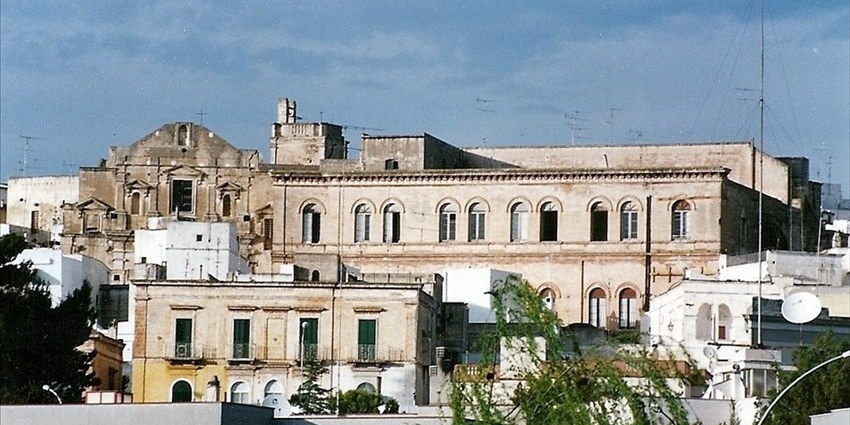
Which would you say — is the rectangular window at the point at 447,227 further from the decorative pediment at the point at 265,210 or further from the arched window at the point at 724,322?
the arched window at the point at 724,322

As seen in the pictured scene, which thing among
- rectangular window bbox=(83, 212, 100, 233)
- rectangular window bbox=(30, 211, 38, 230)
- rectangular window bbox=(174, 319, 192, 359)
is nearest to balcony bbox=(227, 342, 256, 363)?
rectangular window bbox=(174, 319, 192, 359)

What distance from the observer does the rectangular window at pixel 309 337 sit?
8119 cm

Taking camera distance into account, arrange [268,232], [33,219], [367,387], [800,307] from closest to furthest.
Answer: [800,307] → [367,387] → [268,232] → [33,219]

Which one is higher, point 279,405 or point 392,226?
point 392,226

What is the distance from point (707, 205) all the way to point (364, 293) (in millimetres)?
18299

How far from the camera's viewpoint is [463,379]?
1891 inches

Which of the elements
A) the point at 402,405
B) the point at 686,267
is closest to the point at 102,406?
the point at 402,405

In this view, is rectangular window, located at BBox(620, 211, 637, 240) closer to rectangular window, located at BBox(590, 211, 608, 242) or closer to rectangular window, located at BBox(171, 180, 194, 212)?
rectangular window, located at BBox(590, 211, 608, 242)

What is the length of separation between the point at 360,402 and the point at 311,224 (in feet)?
77.9

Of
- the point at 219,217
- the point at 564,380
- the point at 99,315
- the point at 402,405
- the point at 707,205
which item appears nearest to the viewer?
the point at 564,380

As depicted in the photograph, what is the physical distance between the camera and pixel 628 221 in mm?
96875

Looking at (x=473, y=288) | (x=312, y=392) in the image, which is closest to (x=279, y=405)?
(x=312, y=392)

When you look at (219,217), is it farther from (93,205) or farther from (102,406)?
(102,406)

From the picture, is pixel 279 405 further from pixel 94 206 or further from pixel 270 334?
pixel 94 206
